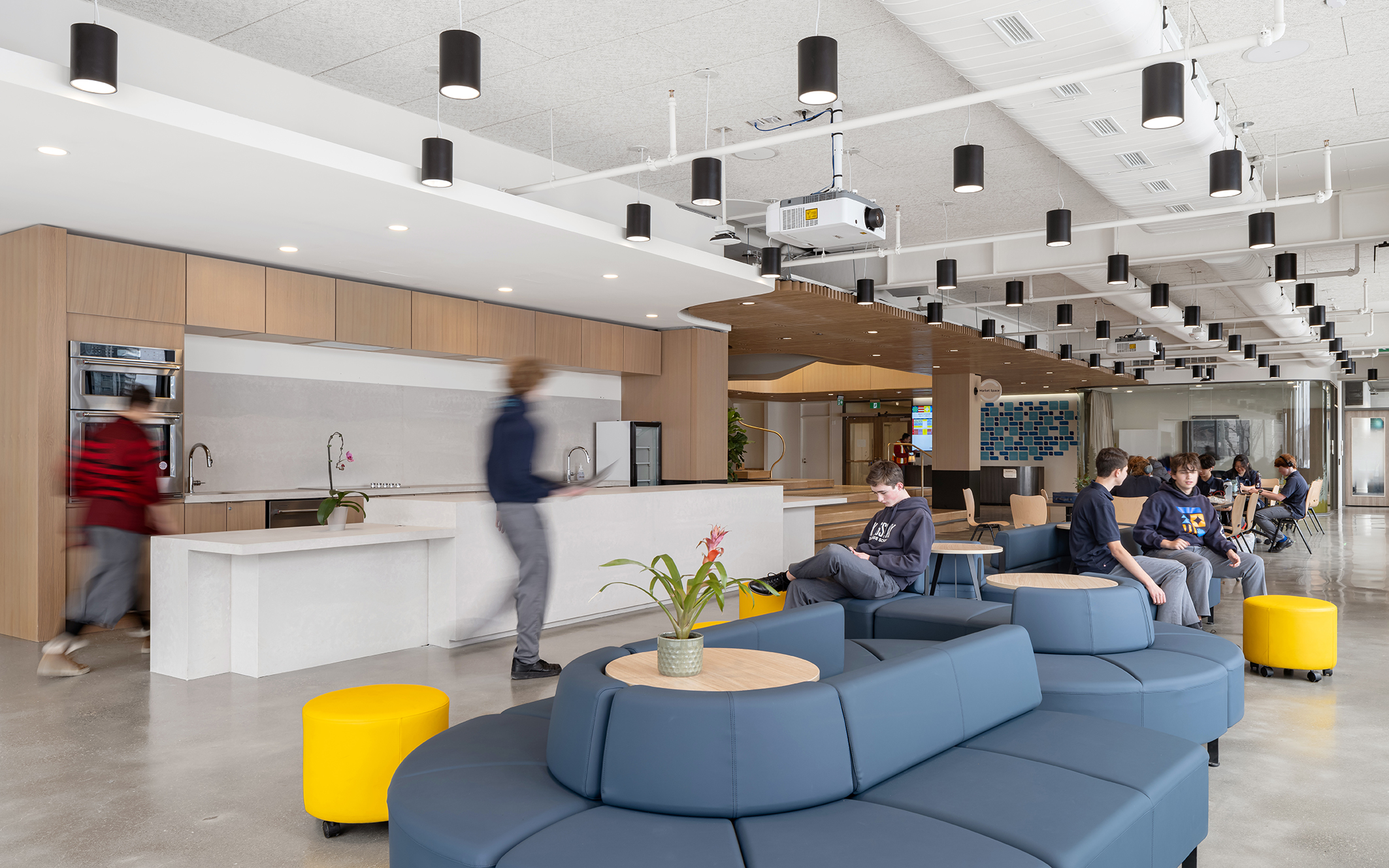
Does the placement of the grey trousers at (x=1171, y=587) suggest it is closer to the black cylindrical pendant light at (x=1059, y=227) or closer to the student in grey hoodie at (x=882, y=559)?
the student in grey hoodie at (x=882, y=559)

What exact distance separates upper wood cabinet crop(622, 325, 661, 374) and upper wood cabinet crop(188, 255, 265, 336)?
401cm

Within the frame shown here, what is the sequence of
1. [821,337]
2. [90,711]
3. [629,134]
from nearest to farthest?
[90,711], [629,134], [821,337]

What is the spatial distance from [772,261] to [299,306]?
12.3 ft

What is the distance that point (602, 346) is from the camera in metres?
9.49

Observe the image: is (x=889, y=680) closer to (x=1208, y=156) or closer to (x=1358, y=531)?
(x=1208, y=156)

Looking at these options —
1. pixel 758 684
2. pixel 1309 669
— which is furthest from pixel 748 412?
pixel 758 684

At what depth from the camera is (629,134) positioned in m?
6.19

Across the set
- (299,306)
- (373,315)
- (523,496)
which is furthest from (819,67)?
(373,315)

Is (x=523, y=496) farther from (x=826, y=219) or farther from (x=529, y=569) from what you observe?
(x=826, y=219)

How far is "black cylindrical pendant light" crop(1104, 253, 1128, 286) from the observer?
7.52 m

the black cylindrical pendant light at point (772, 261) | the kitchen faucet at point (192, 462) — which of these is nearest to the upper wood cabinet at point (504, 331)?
the kitchen faucet at point (192, 462)

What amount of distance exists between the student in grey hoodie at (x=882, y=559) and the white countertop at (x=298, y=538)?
228cm

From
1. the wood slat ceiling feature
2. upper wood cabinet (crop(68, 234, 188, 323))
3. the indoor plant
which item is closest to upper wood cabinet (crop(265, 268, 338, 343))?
upper wood cabinet (crop(68, 234, 188, 323))

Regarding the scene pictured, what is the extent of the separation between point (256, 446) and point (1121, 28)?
6.68m
